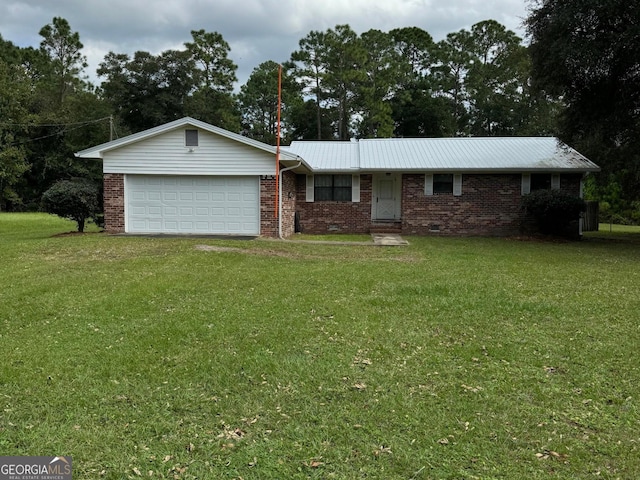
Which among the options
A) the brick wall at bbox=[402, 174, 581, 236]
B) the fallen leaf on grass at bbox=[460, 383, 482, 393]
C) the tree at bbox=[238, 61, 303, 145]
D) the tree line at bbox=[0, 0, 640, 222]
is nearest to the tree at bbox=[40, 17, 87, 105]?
the tree line at bbox=[0, 0, 640, 222]

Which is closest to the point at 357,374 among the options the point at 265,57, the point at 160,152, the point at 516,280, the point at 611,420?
the point at 611,420

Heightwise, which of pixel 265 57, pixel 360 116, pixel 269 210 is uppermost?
pixel 265 57

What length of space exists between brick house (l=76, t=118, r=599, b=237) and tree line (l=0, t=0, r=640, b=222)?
1712 centimetres

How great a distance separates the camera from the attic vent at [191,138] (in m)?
14.3

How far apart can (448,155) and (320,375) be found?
15.8 m

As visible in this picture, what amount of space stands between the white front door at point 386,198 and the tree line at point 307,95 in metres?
17.1

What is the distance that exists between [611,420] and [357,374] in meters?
1.84

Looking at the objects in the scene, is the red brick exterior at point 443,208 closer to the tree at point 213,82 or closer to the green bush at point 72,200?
the green bush at point 72,200

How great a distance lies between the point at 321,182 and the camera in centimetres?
1803

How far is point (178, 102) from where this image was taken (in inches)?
1475

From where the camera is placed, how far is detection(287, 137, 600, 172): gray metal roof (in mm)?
16703

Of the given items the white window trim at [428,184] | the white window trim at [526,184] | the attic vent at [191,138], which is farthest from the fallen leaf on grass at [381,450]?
the white window trim at [526,184]

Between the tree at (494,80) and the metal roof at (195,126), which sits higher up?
the tree at (494,80)

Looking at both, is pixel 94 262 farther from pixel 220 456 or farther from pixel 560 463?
pixel 560 463
